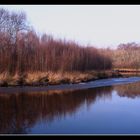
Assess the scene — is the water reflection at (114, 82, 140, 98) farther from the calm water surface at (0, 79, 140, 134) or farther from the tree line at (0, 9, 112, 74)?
the tree line at (0, 9, 112, 74)

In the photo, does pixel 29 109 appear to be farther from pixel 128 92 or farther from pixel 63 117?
pixel 128 92

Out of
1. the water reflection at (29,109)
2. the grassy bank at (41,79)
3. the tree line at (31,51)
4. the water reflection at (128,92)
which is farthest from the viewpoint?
the tree line at (31,51)

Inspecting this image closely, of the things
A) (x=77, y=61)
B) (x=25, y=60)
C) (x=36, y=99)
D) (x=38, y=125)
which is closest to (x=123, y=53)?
(x=77, y=61)

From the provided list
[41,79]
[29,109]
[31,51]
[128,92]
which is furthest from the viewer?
[31,51]

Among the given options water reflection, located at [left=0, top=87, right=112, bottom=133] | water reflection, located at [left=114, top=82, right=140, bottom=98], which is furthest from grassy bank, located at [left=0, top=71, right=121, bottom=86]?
water reflection, located at [left=114, top=82, right=140, bottom=98]

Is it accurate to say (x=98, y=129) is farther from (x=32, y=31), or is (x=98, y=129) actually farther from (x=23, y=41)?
(x=32, y=31)

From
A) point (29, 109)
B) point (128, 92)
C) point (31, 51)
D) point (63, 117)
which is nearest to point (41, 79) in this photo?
point (31, 51)

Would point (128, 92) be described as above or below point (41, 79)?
below

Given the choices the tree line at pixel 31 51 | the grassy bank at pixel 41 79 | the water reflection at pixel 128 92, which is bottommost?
the water reflection at pixel 128 92

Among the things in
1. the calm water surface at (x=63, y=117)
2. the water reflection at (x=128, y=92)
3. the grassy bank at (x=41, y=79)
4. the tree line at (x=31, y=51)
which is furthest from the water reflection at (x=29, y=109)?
the tree line at (x=31, y=51)

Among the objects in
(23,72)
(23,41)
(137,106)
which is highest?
(23,41)

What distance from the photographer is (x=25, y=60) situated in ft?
44.0

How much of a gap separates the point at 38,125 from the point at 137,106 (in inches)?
126

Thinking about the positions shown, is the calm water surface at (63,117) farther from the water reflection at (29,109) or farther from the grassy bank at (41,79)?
the grassy bank at (41,79)
